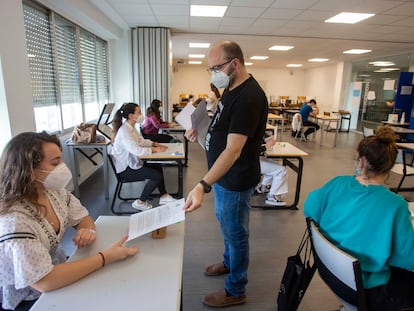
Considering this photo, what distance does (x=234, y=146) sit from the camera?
4.49 ft

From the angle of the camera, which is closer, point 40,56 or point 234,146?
point 234,146

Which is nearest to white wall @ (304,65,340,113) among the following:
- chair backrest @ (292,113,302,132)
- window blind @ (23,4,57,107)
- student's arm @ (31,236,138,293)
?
chair backrest @ (292,113,302,132)

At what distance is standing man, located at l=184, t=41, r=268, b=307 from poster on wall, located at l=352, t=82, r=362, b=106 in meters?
10.4

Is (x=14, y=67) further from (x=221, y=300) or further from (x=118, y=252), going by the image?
(x=221, y=300)

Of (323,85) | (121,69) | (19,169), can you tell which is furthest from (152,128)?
(323,85)

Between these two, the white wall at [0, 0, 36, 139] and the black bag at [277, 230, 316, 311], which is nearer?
the black bag at [277, 230, 316, 311]

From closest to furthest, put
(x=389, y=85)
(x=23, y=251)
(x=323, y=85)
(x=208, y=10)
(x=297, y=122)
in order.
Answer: (x=23, y=251), (x=208, y=10), (x=297, y=122), (x=389, y=85), (x=323, y=85)

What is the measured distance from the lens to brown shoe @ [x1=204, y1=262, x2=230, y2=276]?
84.0 inches

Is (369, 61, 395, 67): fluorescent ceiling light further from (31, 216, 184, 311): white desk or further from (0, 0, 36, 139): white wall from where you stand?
(31, 216, 184, 311): white desk

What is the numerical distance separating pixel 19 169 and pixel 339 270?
53.3 inches

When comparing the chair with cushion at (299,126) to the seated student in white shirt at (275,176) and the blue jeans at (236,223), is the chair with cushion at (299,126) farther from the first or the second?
the blue jeans at (236,223)

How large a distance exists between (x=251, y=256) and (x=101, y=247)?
1.59 m

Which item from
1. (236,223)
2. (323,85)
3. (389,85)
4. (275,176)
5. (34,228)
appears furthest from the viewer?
(323,85)

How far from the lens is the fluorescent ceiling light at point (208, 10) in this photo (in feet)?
14.4
